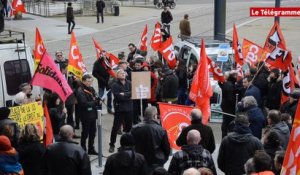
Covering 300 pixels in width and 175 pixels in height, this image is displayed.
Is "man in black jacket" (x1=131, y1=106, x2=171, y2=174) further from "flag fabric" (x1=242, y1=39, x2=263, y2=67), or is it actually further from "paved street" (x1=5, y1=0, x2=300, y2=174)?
"paved street" (x1=5, y1=0, x2=300, y2=174)

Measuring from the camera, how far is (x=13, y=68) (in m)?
12.9

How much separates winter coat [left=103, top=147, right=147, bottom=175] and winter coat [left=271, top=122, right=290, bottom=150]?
2.36 m

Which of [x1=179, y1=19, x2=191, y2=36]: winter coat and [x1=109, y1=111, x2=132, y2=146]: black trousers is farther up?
[x1=179, y1=19, x2=191, y2=36]: winter coat

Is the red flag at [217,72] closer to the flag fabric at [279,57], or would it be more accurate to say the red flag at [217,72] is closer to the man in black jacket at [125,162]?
the flag fabric at [279,57]

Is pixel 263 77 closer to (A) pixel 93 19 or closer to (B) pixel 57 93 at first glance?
(B) pixel 57 93

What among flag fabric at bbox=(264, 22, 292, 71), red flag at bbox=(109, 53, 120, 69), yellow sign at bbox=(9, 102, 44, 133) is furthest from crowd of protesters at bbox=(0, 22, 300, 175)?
red flag at bbox=(109, 53, 120, 69)

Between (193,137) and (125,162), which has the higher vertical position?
(193,137)

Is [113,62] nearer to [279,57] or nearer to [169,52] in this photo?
[169,52]

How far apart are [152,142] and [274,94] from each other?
4.87 meters

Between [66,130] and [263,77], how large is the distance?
22.1 ft

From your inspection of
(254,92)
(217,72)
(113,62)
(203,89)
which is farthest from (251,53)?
(203,89)

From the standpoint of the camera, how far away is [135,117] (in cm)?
1506

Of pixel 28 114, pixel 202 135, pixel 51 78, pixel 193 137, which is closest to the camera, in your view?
pixel 193 137

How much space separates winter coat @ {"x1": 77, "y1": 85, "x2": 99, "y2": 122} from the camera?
12.2 metres
